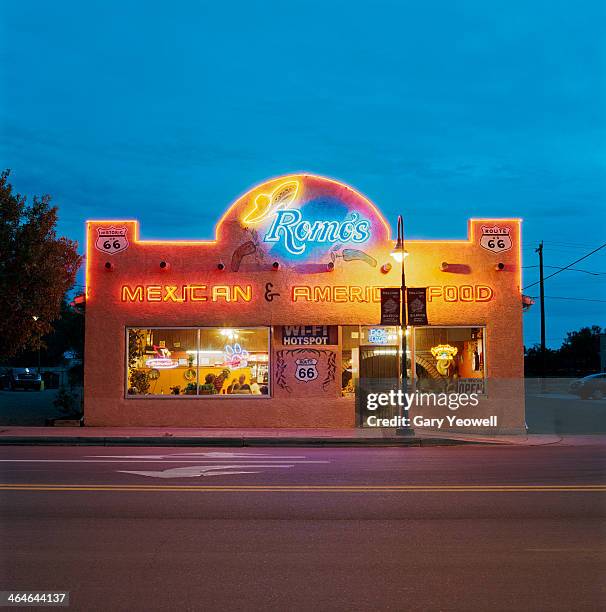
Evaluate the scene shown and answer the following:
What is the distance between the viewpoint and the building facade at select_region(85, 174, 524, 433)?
847 inches

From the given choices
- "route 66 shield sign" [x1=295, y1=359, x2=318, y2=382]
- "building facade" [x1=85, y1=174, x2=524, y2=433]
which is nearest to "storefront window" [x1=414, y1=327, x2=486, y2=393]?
"building facade" [x1=85, y1=174, x2=524, y2=433]

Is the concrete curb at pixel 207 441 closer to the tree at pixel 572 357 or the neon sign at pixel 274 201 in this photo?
the neon sign at pixel 274 201

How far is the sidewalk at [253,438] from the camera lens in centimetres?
1856

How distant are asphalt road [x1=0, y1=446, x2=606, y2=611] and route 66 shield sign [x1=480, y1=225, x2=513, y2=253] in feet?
28.6

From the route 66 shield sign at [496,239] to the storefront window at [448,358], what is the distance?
2.24 metres

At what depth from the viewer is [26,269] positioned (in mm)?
19719

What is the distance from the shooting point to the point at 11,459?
47.6ft

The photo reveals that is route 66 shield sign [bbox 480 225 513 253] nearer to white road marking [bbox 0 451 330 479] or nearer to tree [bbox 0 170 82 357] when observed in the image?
white road marking [bbox 0 451 330 479]

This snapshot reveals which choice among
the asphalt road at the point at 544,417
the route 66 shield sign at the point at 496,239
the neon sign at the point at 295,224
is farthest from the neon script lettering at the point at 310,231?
the asphalt road at the point at 544,417

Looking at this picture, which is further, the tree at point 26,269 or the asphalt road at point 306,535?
the tree at point 26,269

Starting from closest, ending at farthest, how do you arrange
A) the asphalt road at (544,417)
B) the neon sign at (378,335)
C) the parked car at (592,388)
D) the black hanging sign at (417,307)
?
the black hanging sign at (417,307), the neon sign at (378,335), the asphalt road at (544,417), the parked car at (592,388)

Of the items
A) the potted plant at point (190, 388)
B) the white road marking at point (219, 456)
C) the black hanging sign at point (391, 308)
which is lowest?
the white road marking at point (219, 456)

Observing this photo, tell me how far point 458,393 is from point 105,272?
402 inches

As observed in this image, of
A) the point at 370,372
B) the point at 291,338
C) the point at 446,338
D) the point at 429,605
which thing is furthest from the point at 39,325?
the point at 429,605
